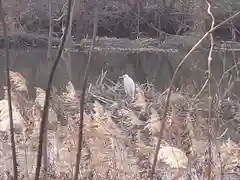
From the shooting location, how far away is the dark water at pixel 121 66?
7.87m

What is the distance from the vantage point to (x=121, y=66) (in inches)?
402

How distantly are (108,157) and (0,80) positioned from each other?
222 inches

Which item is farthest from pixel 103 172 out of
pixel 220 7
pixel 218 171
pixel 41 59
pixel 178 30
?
pixel 178 30

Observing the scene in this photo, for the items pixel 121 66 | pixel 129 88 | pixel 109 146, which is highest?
pixel 109 146

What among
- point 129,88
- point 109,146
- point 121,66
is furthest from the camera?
point 121,66

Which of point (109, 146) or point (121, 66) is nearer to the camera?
point (109, 146)

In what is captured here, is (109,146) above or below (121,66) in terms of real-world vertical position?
above

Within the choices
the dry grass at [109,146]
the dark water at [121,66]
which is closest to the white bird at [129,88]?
the dark water at [121,66]

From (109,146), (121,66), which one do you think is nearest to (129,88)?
(109,146)

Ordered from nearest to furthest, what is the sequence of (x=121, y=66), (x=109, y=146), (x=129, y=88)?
1. (x=109, y=146)
2. (x=129, y=88)
3. (x=121, y=66)

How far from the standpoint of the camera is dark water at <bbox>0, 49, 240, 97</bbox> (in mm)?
7871

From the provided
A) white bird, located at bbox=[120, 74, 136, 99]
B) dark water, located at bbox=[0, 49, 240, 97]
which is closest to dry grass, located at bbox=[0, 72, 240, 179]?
white bird, located at bbox=[120, 74, 136, 99]

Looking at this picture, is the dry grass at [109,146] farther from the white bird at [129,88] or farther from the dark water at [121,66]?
the dark water at [121,66]

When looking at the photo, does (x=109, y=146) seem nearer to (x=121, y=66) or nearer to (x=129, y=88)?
(x=129, y=88)
